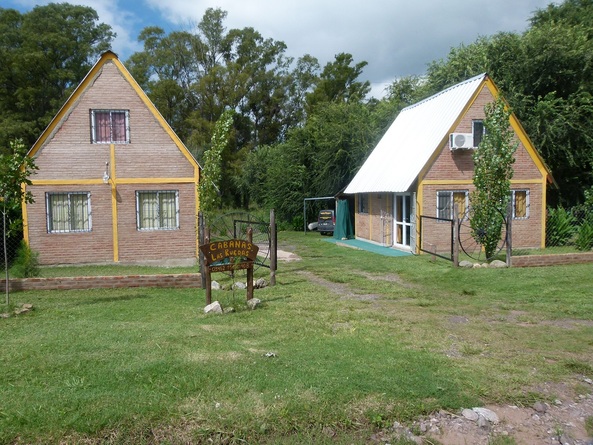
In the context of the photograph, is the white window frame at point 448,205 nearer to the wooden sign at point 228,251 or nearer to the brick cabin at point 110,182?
the brick cabin at point 110,182

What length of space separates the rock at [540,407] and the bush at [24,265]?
1242 cm

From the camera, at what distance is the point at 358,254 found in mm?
19344

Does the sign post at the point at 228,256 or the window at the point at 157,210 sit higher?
the window at the point at 157,210

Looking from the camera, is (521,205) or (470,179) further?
(521,205)

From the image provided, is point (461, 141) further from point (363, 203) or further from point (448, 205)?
point (363, 203)

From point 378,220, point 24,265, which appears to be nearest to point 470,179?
point 378,220

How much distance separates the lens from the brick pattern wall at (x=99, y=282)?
11.5m

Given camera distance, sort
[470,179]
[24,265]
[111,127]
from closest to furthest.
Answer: [24,265] < [111,127] < [470,179]

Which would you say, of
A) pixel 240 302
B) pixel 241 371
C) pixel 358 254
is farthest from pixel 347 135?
pixel 241 371

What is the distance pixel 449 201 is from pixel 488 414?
1518cm

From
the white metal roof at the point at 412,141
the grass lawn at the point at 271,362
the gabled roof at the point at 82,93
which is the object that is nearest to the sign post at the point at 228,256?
the grass lawn at the point at 271,362

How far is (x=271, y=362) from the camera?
19.6ft

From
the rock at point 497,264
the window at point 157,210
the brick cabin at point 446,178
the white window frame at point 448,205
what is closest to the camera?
the rock at point 497,264

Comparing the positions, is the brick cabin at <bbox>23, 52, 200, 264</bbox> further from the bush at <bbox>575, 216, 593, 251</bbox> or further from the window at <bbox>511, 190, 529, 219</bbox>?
the bush at <bbox>575, 216, 593, 251</bbox>
